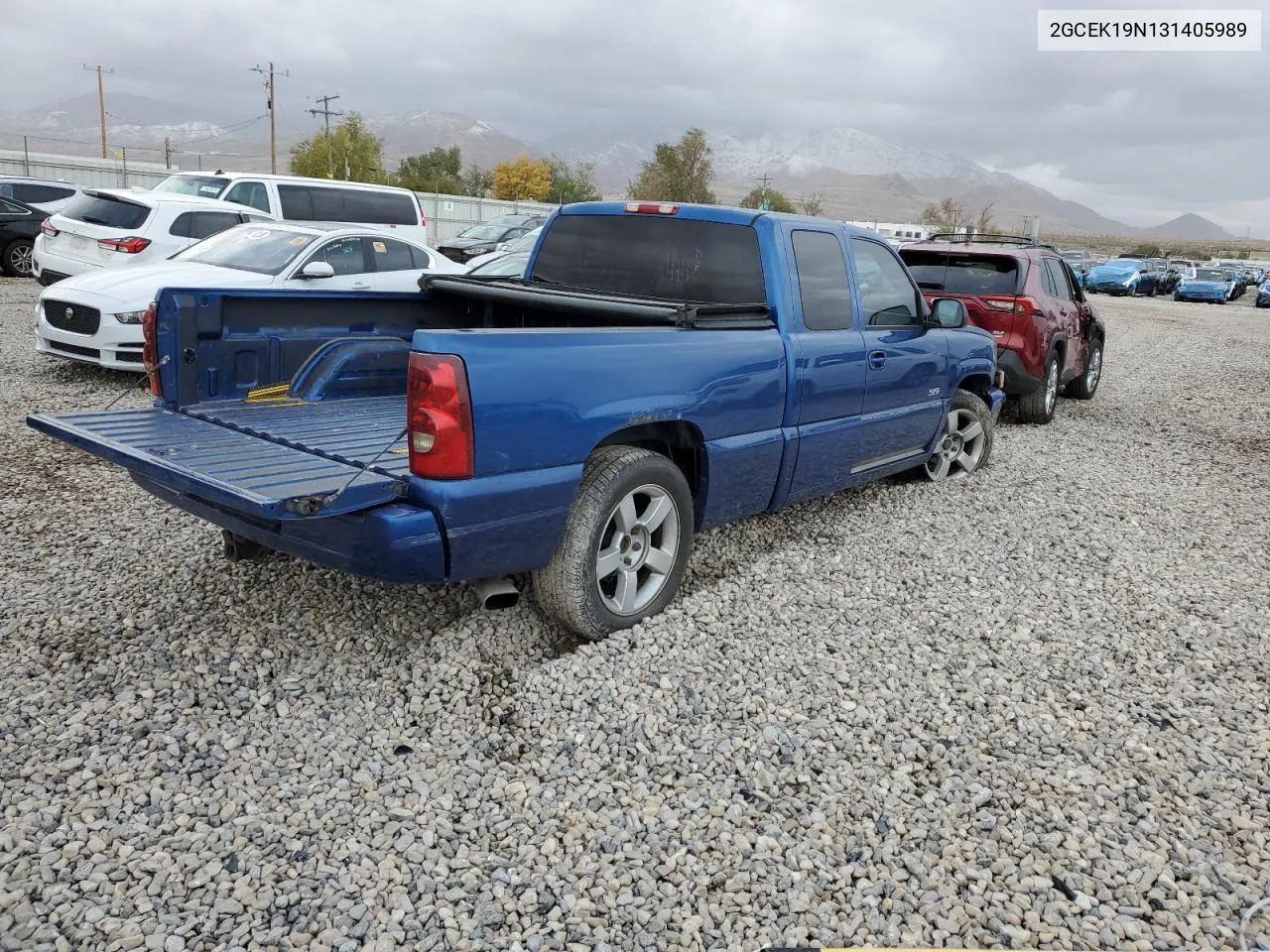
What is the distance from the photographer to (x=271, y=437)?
12.5 feet

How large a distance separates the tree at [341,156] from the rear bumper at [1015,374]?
69800 millimetres

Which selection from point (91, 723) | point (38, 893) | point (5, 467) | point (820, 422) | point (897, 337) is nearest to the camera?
point (38, 893)

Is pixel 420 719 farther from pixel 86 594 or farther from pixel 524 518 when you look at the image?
pixel 86 594

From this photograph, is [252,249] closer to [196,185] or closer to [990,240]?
[196,185]

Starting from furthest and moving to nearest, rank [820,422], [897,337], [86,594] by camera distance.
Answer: [897,337] → [820,422] → [86,594]

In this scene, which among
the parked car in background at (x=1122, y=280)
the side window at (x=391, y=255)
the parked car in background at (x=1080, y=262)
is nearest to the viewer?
the side window at (x=391, y=255)

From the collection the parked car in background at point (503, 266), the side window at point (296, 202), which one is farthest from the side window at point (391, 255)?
the side window at point (296, 202)

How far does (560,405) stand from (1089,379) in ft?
33.6

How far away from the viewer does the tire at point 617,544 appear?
12.2 feet

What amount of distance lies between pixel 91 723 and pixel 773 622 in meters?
2.75

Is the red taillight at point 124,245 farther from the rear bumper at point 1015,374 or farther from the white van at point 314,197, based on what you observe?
the rear bumper at point 1015,374

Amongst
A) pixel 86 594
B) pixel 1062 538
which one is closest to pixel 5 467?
pixel 86 594

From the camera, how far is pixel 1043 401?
9.59m

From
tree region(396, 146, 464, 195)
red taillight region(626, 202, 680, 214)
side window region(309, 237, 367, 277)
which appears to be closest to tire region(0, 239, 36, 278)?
side window region(309, 237, 367, 277)
